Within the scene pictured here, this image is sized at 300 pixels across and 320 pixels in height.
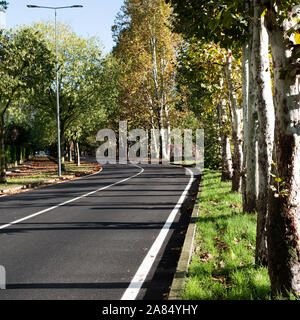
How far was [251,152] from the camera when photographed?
740 centimetres

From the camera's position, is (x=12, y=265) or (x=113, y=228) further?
(x=113, y=228)

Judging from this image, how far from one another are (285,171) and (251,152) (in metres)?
3.73

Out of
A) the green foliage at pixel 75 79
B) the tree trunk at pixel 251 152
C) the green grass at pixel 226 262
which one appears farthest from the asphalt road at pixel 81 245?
the green foliage at pixel 75 79

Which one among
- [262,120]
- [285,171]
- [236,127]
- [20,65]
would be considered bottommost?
[285,171]

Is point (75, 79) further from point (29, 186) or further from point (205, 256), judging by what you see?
point (205, 256)

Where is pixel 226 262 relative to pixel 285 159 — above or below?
below

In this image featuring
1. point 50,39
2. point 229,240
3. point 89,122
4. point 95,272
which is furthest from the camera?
point 89,122

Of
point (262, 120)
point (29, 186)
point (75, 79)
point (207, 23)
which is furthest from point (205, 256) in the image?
point (75, 79)

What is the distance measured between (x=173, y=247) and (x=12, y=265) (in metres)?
2.67

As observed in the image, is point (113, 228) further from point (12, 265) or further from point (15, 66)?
point (15, 66)

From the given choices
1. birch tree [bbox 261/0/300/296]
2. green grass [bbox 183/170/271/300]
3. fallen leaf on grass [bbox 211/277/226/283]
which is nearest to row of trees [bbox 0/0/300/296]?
birch tree [bbox 261/0/300/296]

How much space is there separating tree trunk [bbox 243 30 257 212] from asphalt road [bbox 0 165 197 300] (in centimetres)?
177

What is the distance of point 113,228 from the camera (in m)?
8.18
